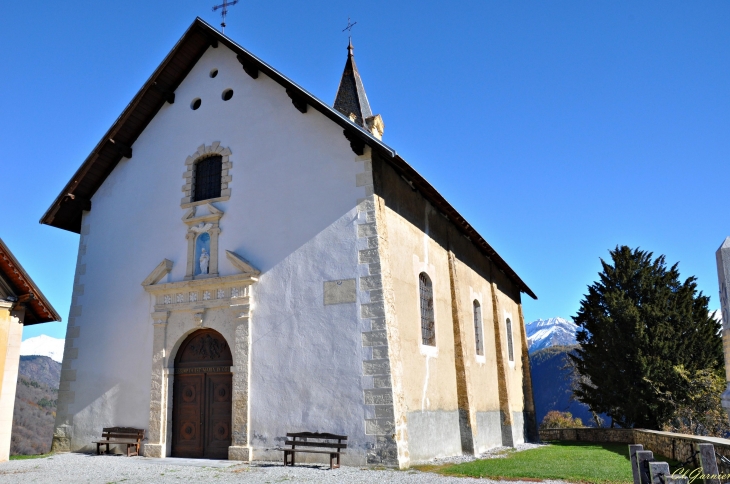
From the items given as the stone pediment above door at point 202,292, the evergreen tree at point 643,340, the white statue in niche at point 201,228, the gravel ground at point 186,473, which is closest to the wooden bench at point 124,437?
the gravel ground at point 186,473

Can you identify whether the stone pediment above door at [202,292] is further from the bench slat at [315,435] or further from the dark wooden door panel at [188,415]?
the bench slat at [315,435]

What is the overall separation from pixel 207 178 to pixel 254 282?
3.21 m

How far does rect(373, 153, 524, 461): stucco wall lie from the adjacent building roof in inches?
281

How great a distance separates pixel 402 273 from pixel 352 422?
11.0 ft

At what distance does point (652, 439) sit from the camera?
15.5 meters

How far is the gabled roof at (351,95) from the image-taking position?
23266 millimetres

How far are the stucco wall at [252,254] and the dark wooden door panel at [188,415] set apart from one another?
67 centimetres

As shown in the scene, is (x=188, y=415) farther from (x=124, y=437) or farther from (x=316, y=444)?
(x=316, y=444)

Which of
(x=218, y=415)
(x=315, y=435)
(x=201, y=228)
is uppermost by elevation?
(x=201, y=228)

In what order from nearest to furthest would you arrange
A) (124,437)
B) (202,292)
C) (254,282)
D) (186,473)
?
(186,473) < (254,282) < (124,437) < (202,292)

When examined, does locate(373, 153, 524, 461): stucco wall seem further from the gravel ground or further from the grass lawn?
the gravel ground

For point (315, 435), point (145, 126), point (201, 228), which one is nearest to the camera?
point (315, 435)

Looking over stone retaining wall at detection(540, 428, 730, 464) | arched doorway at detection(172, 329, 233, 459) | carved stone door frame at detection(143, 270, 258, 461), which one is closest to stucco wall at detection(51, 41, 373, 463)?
carved stone door frame at detection(143, 270, 258, 461)

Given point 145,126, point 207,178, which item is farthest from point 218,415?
point 145,126
